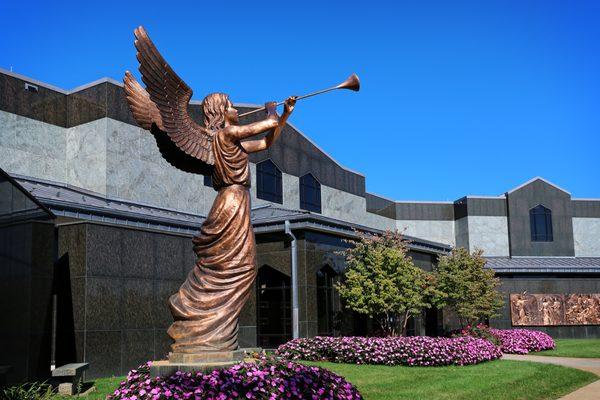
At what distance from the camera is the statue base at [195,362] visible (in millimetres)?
8125

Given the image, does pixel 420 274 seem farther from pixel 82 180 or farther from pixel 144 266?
pixel 82 180

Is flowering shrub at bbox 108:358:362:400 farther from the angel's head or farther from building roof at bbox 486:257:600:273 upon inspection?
building roof at bbox 486:257:600:273

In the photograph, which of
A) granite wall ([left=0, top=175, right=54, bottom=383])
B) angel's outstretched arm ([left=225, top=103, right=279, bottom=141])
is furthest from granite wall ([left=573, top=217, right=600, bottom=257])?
angel's outstretched arm ([left=225, top=103, right=279, bottom=141])

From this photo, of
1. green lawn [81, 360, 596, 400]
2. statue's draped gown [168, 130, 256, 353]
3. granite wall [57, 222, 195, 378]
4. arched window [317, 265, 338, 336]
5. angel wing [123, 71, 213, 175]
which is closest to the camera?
statue's draped gown [168, 130, 256, 353]

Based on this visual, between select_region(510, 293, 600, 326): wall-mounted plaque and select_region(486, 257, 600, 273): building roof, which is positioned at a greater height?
select_region(486, 257, 600, 273): building roof

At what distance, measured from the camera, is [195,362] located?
828 centimetres

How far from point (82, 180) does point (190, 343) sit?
15975 millimetres

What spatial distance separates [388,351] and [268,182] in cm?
1296

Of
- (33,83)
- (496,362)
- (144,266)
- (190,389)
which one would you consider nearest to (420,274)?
(496,362)

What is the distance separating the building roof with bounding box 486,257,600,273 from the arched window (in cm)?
1504

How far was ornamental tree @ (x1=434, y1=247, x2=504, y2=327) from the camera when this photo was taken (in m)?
24.6

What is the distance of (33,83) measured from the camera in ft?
74.4

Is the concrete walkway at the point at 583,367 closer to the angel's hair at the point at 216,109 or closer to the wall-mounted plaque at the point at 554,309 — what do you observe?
the angel's hair at the point at 216,109

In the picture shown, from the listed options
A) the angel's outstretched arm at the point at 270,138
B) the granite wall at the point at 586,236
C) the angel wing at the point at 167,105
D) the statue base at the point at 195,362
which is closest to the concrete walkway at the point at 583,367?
the statue base at the point at 195,362
